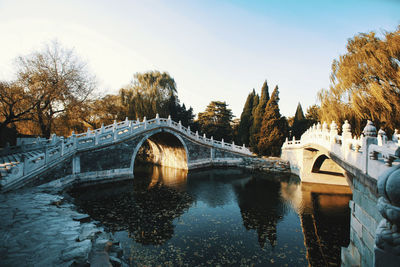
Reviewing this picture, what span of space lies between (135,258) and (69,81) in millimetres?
14386

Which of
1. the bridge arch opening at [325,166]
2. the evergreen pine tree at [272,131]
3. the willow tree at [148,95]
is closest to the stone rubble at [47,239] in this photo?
the bridge arch opening at [325,166]

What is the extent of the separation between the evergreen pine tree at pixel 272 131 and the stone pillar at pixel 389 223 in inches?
819

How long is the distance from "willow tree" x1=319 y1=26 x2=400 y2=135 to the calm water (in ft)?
15.6

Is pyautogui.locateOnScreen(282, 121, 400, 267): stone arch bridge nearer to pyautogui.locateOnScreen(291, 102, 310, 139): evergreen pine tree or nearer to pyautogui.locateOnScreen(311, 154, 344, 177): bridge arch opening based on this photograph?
pyautogui.locateOnScreen(311, 154, 344, 177): bridge arch opening

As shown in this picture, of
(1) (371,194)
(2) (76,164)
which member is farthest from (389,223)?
(2) (76,164)

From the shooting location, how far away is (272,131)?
21781 mm

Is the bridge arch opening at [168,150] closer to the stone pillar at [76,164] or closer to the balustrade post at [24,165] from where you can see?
the stone pillar at [76,164]

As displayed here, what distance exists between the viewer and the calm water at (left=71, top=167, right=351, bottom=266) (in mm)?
5574

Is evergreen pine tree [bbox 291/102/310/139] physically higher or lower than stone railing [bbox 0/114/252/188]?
higher

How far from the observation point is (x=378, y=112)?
11508mm

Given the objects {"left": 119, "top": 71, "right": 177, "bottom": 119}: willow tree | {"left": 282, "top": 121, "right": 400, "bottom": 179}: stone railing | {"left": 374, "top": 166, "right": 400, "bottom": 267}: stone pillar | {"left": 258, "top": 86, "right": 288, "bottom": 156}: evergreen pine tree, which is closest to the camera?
{"left": 374, "top": 166, "right": 400, "bottom": 267}: stone pillar

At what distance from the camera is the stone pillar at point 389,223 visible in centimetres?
166

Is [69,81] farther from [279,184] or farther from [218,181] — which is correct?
[279,184]

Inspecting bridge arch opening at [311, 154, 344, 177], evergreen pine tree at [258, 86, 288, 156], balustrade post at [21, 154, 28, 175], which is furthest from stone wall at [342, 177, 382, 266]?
evergreen pine tree at [258, 86, 288, 156]
